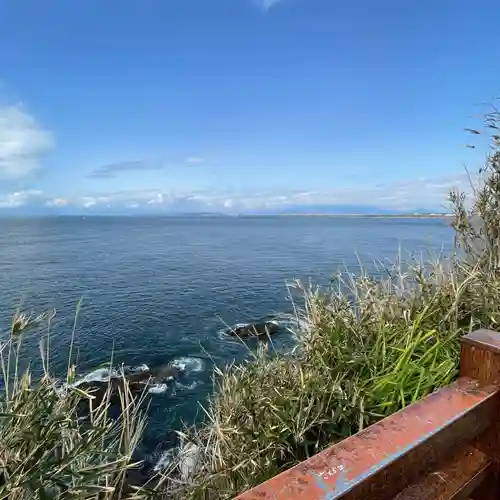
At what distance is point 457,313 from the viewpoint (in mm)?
3582

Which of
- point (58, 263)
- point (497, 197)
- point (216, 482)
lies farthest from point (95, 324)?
point (58, 263)

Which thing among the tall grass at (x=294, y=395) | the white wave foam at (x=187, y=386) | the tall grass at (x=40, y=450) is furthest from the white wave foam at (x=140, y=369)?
the tall grass at (x=40, y=450)

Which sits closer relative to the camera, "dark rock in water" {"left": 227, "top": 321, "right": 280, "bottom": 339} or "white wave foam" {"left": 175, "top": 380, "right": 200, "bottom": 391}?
"white wave foam" {"left": 175, "top": 380, "right": 200, "bottom": 391}

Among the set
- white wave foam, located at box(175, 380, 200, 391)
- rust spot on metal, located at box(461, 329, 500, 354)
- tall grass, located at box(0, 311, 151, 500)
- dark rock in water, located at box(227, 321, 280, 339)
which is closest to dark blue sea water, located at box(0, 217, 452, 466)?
white wave foam, located at box(175, 380, 200, 391)

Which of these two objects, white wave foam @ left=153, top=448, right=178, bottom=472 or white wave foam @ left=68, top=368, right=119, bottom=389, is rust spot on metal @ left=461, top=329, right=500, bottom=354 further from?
white wave foam @ left=68, top=368, right=119, bottom=389

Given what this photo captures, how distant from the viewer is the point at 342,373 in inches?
131

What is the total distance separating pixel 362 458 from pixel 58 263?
107 feet

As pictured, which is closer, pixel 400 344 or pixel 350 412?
pixel 350 412

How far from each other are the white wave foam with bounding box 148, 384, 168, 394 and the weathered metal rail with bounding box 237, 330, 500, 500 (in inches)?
339

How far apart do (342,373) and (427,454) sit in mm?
1791

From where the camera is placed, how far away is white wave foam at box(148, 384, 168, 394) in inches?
378

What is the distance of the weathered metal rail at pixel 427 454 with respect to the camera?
124cm

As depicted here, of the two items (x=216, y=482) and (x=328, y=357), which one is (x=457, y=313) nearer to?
(x=328, y=357)

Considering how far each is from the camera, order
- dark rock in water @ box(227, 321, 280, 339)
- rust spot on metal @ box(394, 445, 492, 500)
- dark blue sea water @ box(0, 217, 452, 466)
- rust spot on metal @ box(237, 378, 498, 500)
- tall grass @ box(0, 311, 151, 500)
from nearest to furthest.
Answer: rust spot on metal @ box(237, 378, 498, 500), rust spot on metal @ box(394, 445, 492, 500), tall grass @ box(0, 311, 151, 500), dark blue sea water @ box(0, 217, 452, 466), dark rock in water @ box(227, 321, 280, 339)
